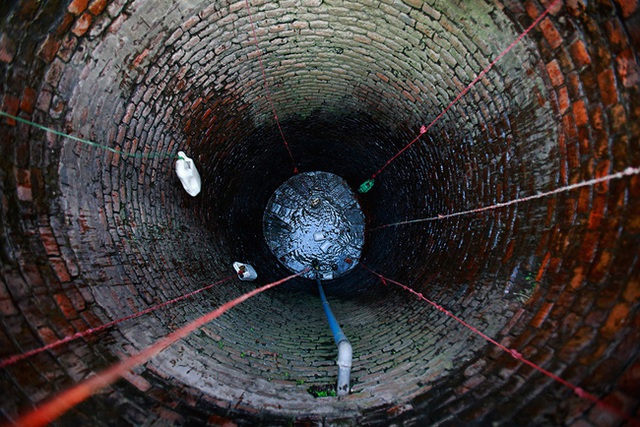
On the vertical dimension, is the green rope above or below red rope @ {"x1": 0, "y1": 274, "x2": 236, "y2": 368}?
above

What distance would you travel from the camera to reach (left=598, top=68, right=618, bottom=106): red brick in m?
2.45

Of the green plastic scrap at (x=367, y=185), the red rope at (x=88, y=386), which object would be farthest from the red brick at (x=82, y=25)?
the green plastic scrap at (x=367, y=185)

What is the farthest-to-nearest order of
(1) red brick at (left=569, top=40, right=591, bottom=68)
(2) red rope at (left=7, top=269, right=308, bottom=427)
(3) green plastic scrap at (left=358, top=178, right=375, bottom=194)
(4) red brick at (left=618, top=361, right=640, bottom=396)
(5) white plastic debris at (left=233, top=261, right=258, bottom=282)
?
(3) green plastic scrap at (left=358, top=178, right=375, bottom=194)
(5) white plastic debris at (left=233, top=261, right=258, bottom=282)
(1) red brick at (left=569, top=40, right=591, bottom=68)
(2) red rope at (left=7, top=269, right=308, bottom=427)
(4) red brick at (left=618, top=361, right=640, bottom=396)

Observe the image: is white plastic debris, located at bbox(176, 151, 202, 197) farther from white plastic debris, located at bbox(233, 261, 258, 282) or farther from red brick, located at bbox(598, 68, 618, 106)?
red brick, located at bbox(598, 68, 618, 106)

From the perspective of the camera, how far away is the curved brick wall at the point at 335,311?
248cm

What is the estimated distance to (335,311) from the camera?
193 inches

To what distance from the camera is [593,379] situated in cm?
229

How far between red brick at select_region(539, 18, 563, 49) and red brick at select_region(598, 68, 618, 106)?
0.44 metres

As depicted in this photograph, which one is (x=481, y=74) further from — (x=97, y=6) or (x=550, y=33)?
(x=97, y=6)

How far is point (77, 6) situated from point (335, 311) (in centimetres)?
425

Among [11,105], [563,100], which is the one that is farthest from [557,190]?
[11,105]

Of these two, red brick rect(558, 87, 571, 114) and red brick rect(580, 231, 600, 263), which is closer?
red brick rect(580, 231, 600, 263)

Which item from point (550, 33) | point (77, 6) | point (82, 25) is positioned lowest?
point (550, 33)

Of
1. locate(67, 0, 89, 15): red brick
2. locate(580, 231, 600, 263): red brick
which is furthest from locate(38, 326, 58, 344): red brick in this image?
locate(580, 231, 600, 263): red brick
